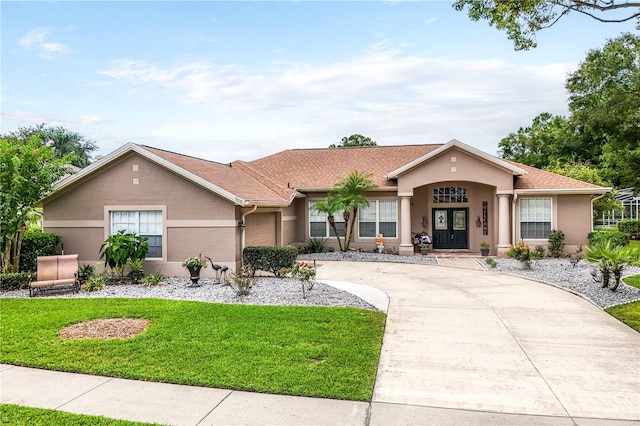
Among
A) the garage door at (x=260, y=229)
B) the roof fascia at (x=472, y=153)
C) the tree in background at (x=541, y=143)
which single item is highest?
the tree in background at (x=541, y=143)

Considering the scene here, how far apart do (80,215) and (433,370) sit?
1247 centimetres

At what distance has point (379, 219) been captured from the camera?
20.8 meters

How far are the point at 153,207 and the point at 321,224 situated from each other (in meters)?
9.33

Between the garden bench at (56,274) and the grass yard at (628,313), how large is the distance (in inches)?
506

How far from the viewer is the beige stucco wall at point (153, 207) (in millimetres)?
13445

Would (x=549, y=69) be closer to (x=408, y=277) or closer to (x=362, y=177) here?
(x=362, y=177)

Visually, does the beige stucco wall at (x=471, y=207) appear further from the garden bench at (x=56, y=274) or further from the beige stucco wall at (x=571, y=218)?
the garden bench at (x=56, y=274)

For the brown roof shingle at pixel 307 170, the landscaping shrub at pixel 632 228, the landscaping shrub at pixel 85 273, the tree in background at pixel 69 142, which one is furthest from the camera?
the tree in background at pixel 69 142

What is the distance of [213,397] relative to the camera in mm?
5145

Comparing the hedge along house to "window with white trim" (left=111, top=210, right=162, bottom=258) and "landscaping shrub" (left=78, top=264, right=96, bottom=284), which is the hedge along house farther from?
"landscaping shrub" (left=78, top=264, right=96, bottom=284)

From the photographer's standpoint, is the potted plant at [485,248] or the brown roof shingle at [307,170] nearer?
the brown roof shingle at [307,170]

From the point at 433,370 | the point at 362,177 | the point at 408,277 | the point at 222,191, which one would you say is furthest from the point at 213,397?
the point at 362,177

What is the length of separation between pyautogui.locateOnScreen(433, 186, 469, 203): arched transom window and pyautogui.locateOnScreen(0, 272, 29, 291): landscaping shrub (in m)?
16.6

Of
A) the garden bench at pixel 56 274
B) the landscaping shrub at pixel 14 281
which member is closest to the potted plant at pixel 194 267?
the garden bench at pixel 56 274
